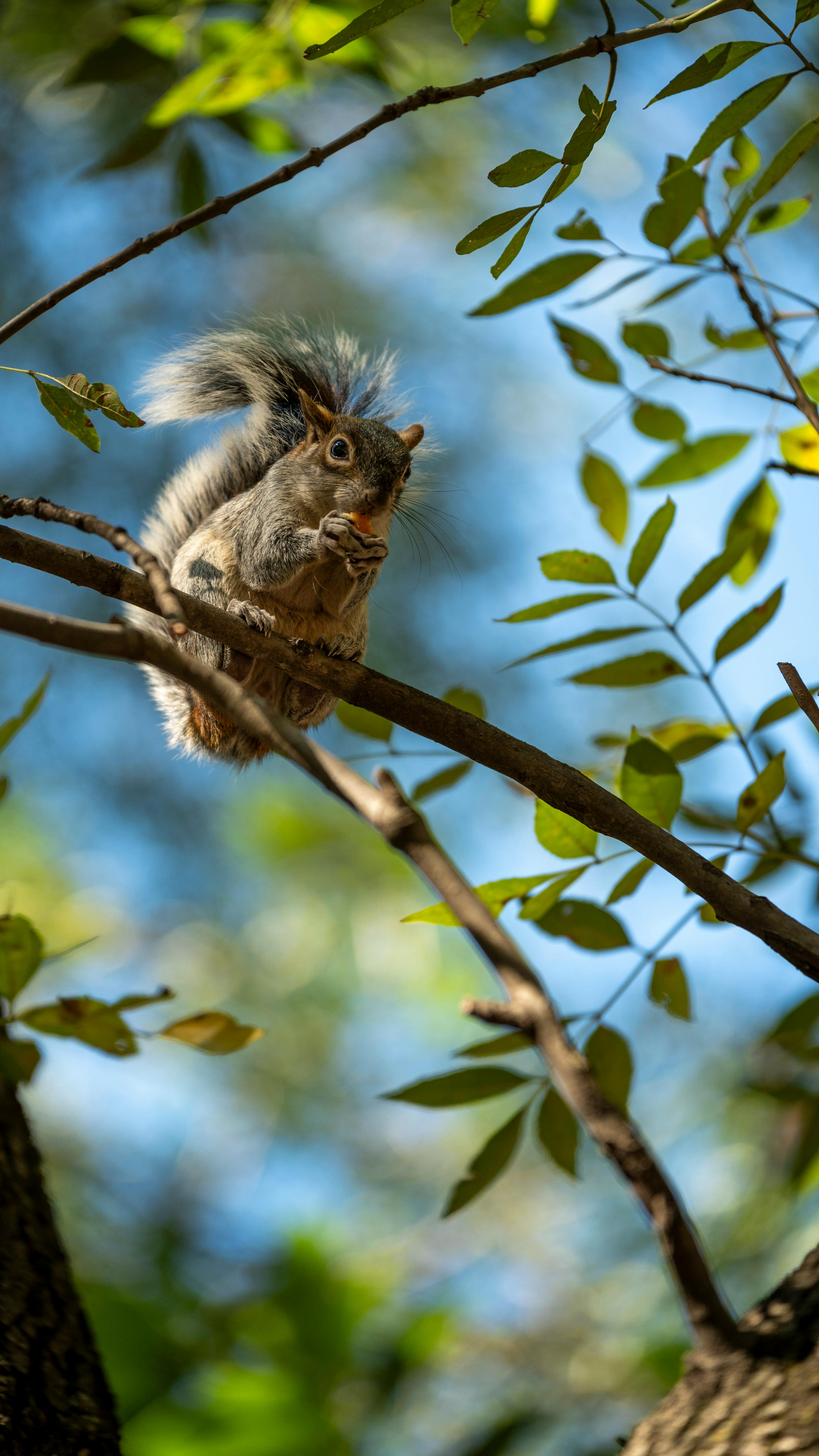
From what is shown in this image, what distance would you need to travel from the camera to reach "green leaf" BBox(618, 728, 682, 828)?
1.00 metres

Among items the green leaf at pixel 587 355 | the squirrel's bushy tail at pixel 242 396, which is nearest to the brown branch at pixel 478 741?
the green leaf at pixel 587 355

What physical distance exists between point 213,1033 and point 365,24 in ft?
3.08

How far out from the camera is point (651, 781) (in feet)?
3.31

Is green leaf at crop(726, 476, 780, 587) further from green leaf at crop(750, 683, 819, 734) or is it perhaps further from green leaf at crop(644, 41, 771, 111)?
green leaf at crop(644, 41, 771, 111)

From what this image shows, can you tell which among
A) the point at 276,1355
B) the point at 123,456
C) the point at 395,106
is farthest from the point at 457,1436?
the point at 123,456

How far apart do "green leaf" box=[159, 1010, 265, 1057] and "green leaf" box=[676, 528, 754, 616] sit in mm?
647

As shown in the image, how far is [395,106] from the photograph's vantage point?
792 mm

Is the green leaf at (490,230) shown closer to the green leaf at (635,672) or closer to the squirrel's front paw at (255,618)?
the green leaf at (635,672)

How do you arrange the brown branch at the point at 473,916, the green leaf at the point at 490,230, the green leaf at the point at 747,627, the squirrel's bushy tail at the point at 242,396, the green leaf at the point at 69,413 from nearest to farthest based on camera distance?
the brown branch at the point at 473,916 → the green leaf at the point at 490,230 → the green leaf at the point at 69,413 → the green leaf at the point at 747,627 → the squirrel's bushy tail at the point at 242,396

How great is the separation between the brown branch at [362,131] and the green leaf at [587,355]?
45cm

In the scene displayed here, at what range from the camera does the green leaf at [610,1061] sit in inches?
40.2

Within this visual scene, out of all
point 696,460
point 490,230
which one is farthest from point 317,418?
point 490,230

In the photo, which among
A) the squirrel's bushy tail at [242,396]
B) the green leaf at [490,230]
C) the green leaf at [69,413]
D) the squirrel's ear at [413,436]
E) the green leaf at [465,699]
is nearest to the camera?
the green leaf at [490,230]

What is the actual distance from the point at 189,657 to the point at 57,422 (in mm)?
371
